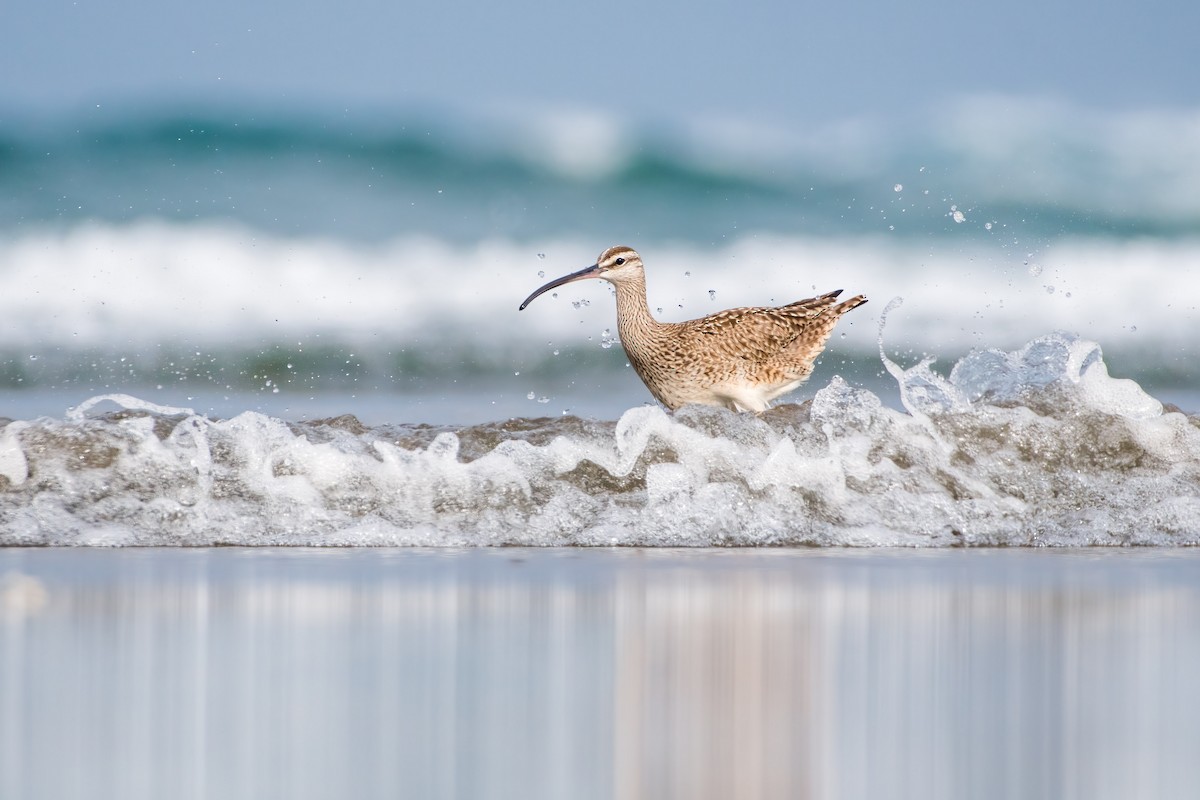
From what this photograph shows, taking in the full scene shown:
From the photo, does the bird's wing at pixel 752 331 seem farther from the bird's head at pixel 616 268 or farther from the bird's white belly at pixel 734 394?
the bird's head at pixel 616 268

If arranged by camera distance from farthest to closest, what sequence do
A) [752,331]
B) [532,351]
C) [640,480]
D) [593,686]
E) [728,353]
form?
1. [532,351]
2. [752,331]
3. [728,353]
4. [640,480]
5. [593,686]

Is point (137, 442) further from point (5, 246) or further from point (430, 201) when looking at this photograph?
point (430, 201)

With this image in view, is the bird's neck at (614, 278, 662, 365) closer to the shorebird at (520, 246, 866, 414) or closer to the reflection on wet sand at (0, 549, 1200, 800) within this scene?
the shorebird at (520, 246, 866, 414)

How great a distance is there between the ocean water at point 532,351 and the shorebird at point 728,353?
49 centimetres

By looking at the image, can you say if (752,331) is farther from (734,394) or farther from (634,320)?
(634,320)

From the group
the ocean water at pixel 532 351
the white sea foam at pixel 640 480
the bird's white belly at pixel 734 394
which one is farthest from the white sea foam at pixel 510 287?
the white sea foam at pixel 640 480

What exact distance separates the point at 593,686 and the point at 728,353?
13.1ft

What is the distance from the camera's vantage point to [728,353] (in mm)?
5770

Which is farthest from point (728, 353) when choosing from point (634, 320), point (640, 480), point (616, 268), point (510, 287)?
point (510, 287)

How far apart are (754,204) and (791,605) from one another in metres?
7.97

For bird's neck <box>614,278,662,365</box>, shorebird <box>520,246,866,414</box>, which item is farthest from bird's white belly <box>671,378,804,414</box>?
bird's neck <box>614,278,662,365</box>

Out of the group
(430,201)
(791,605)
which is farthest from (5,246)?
(791,605)

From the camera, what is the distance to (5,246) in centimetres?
873

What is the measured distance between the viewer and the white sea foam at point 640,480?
396 cm
